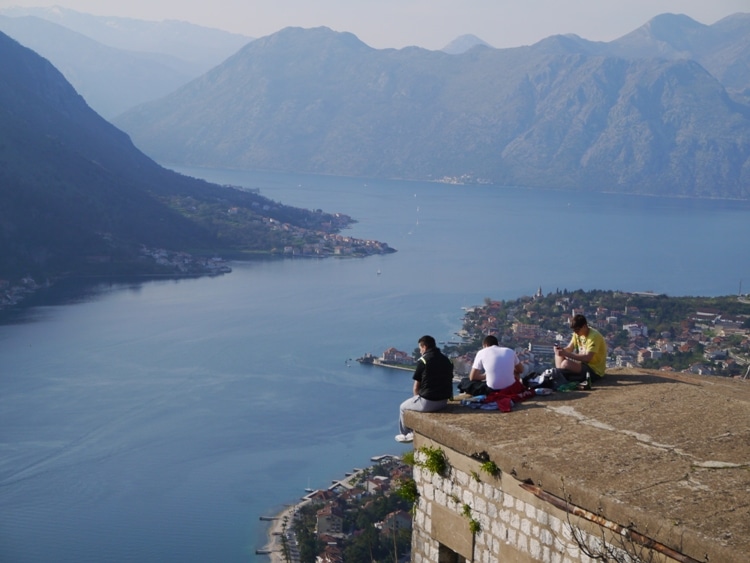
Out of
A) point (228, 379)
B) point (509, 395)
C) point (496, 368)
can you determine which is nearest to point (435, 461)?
point (509, 395)

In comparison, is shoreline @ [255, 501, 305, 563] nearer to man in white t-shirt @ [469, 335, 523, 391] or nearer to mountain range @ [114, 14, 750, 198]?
man in white t-shirt @ [469, 335, 523, 391]

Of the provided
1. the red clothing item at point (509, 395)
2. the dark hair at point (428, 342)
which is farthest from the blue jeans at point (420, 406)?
the dark hair at point (428, 342)

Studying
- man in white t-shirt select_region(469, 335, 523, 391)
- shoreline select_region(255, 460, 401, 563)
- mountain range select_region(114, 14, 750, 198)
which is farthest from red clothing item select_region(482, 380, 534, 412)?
mountain range select_region(114, 14, 750, 198)

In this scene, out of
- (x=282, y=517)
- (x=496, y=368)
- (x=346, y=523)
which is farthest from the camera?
(x=282, y=517)

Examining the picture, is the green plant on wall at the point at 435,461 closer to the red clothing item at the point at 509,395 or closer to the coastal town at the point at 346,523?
the red clothing item at the point at 509,395

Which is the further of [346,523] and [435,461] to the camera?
[346,523]

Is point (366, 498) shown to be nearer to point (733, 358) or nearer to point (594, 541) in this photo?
point (733, 358)

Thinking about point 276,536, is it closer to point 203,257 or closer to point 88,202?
point 203,257

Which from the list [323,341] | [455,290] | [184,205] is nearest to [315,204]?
[184,205]
